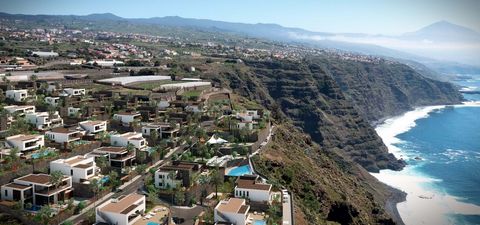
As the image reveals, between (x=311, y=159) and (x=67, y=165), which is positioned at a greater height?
(x=67, y=165)

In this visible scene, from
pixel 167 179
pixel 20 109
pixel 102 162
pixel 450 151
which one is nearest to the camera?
pixel 167 179

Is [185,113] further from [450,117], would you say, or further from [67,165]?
[450,117]

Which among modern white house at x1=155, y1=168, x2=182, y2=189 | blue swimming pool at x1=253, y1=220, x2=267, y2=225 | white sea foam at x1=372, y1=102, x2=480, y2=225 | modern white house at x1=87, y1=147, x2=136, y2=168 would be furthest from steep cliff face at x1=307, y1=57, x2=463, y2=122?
blue swimming pool at x1=253, y1=220, x2=267, y2=225

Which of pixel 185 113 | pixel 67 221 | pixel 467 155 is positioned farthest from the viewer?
pixel 467 155

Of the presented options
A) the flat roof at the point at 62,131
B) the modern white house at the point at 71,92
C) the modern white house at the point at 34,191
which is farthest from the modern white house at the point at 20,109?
the modern white house at the point at 34,191

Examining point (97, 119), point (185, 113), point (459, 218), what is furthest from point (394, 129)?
point (97, 119)

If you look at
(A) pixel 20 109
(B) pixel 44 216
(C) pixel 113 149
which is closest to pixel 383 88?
(A) pixel 20 109

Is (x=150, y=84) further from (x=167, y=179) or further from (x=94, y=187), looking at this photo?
(x=94, y=187)

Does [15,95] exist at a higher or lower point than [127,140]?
higher
